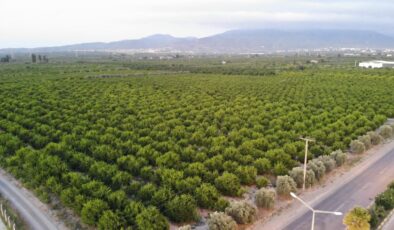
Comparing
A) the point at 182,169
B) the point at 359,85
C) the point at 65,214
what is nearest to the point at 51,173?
the point at 65,214

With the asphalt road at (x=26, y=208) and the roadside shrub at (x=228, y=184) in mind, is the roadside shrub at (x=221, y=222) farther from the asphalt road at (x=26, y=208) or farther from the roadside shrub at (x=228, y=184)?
the asphalt road at (x=26, y=208)

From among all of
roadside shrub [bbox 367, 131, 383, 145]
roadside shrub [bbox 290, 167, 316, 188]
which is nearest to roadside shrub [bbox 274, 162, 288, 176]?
roadside shrub [bbox 290, 167, 316, 188]

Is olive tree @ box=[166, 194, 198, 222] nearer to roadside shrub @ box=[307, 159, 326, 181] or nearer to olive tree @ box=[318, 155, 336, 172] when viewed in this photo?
roadside shrub @ box=[307, 159, 326, 181]

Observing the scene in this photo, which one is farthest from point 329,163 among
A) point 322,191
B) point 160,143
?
point 160,143

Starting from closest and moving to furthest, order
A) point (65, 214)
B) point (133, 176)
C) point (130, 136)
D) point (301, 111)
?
point (65, 214) < point (133, 176) < point (130, 136) < point (301, 111)

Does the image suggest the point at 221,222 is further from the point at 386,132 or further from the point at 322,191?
the point at 386,132

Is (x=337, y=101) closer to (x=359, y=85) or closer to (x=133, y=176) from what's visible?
(x=359, y=85)
